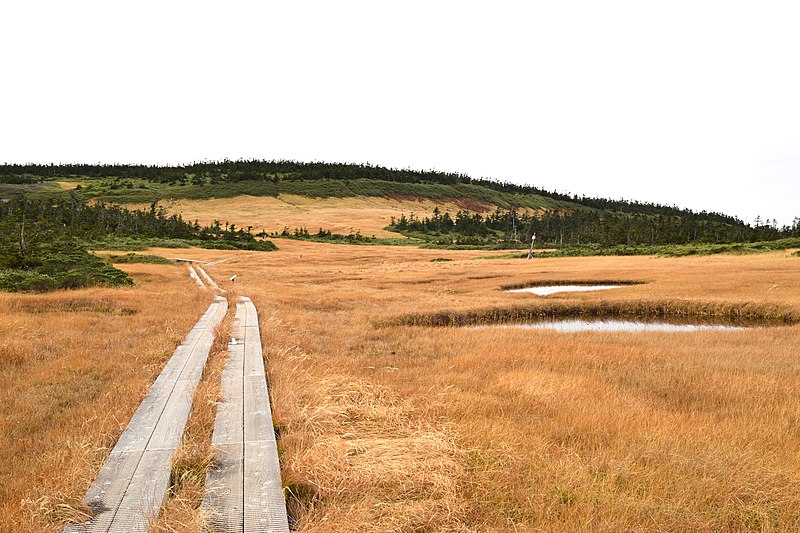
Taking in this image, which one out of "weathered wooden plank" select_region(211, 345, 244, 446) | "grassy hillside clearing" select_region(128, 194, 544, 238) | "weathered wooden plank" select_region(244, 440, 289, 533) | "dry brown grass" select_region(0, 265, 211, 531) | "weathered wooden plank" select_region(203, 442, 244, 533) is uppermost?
"grassy hillside clearing" select_region(128, 194, 544, 238)

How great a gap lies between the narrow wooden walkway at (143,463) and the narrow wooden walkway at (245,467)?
0.54 meters

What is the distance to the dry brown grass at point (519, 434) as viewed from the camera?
5180 millimetres

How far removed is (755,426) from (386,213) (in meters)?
180

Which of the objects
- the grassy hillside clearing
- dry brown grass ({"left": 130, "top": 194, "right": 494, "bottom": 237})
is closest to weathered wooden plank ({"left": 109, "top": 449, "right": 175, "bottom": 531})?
the grassy hillside clearing

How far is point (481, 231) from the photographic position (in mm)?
154125

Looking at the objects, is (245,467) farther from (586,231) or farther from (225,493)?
(586,231)

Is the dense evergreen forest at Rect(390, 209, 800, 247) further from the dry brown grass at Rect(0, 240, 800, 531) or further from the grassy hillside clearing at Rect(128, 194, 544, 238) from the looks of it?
the dry brown grass at Rect(0, 240, 800, 531)

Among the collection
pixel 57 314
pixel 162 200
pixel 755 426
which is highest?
pixel 162 200

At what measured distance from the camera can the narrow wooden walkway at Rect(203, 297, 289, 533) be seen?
14.9 feet

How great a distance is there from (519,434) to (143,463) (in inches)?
209

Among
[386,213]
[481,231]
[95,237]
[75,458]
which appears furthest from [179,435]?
[386,213]

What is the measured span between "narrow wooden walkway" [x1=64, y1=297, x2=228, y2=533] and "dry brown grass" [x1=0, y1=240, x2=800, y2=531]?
10.1 inches

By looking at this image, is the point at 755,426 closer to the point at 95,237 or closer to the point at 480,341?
the point at 480,341

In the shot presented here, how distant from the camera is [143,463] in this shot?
5.57 meters
